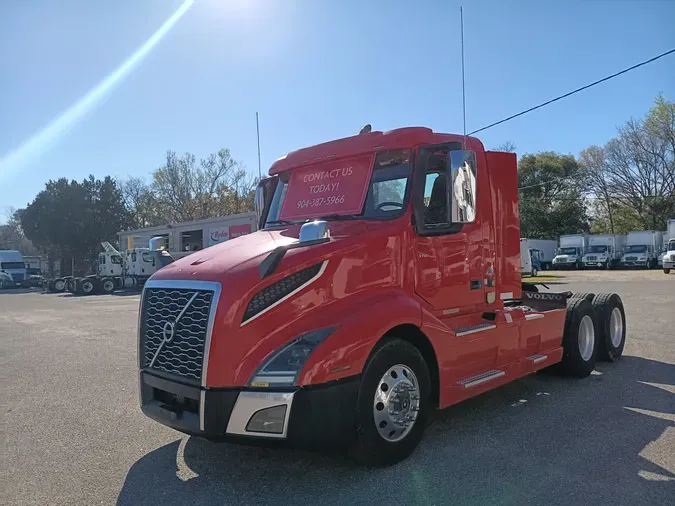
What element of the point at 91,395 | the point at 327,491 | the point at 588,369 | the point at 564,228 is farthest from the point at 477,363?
the point at 564,228

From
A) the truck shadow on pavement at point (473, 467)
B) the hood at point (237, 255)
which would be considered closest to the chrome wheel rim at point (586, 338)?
the truck shadow on pavement at point (473, 467)

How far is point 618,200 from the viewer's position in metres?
59.2

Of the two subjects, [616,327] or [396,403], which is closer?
[396,403]

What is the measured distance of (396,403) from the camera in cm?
419

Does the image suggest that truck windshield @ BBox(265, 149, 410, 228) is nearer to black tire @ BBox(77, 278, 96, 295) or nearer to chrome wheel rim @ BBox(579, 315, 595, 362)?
chrome wheel rim @ BBox(579, 315, 595, 362)

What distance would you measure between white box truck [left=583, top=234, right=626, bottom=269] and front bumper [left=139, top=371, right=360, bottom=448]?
155ft

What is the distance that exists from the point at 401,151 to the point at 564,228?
60951 millimetres

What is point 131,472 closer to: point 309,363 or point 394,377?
point 309,363

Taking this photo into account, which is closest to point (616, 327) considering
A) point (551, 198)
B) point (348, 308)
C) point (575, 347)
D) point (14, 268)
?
point (575, 347)

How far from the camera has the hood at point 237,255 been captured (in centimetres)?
393

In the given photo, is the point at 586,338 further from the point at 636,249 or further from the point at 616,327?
the point at 636,249

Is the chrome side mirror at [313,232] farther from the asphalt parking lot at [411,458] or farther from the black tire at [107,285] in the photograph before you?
the black tire at [107,285]

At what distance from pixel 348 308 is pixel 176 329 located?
4.20 ft

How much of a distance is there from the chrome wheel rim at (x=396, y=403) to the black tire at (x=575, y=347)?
347 cm
